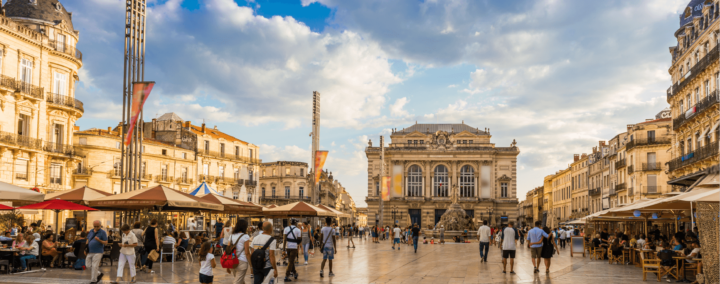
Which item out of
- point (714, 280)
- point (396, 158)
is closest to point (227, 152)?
point (396, 158)

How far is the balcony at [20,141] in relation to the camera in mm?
29188

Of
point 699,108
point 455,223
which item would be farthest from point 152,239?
point 455,223

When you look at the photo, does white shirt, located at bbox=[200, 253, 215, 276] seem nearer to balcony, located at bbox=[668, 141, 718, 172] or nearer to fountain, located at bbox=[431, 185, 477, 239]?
balcony, located at bbox=[668, 141, 718, 172]

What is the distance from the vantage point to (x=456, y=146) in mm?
79625

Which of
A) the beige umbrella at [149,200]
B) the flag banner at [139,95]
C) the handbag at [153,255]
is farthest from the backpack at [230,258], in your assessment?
the flag banner at [139,95]

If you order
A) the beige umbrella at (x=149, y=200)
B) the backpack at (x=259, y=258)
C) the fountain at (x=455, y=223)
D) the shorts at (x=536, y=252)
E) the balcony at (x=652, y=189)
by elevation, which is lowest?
the fountain at (x=455, y=223)

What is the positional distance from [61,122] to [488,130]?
205ft

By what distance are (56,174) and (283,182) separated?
48812 mm

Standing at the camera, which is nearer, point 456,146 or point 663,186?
point 663,186

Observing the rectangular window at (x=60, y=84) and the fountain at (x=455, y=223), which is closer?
the rectangular window at (x=60, y=84)

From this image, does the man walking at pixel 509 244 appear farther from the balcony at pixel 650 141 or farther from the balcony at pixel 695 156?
the balcony at pixel 650 141

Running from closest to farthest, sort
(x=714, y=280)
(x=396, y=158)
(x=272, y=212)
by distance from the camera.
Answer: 1. (x=714, y=280)
2. (x=272, y=212)
3. (x=396, y=158)

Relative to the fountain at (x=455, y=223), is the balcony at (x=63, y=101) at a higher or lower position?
higher

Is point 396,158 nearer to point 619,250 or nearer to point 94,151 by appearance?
point 94,151
